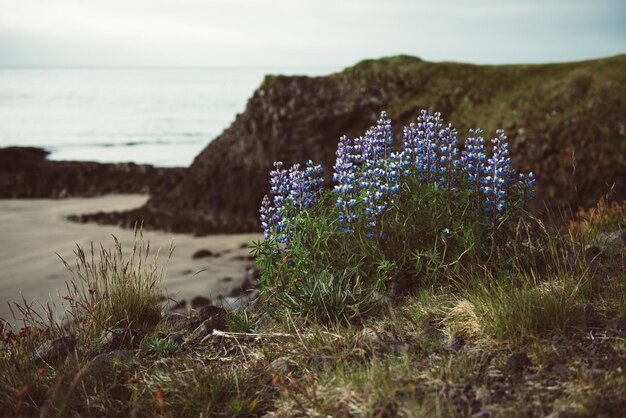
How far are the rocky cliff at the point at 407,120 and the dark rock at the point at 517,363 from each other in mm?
8609

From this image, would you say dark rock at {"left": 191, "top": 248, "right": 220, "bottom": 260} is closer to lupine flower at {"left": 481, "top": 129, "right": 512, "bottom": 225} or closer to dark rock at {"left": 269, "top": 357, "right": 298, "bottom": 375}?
lupine flower at {"left": 481, "top": 129, "right": 512, "bottom": 225}

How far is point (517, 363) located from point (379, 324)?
110cm

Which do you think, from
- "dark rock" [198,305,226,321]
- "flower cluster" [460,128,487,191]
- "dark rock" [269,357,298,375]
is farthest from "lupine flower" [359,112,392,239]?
"dark rock" [198,305,226,321]

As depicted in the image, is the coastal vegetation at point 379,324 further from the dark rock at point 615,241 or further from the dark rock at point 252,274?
the dark rock at point 252,274

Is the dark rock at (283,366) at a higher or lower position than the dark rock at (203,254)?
higher

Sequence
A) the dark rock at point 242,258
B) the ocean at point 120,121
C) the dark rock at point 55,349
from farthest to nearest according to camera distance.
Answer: the ocean at point 120,121
the dark rock at point 242,258
the dark rock at point 55,349

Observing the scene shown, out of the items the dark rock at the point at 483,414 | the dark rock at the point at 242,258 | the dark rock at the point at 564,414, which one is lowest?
the dark rock at the point at 242,258

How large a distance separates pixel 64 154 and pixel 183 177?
1072 cm

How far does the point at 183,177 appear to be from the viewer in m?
17.2

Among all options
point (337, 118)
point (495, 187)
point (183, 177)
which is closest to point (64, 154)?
point (183, 177)

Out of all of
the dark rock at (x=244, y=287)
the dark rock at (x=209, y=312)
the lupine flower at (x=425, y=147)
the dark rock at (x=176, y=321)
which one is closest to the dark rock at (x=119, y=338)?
the dark rock at (x=176, y=321)

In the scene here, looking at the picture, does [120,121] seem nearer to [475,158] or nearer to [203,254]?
[203,254]

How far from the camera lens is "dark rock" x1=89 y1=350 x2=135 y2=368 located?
162 inches

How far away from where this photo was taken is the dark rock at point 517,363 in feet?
11.2
